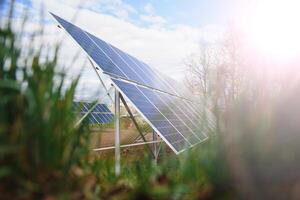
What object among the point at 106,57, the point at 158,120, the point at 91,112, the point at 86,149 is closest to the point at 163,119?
the point at 158,120

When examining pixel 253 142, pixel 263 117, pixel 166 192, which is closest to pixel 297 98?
pixel 263 117

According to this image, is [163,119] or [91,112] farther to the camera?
[163,119]

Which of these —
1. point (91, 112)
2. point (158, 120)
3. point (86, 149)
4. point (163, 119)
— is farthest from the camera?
point (163, 119)

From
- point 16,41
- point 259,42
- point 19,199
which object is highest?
point 259,42

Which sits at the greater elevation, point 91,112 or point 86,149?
point 91,112

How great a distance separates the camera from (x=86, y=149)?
4.10 feet

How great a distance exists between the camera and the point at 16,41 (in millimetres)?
1239

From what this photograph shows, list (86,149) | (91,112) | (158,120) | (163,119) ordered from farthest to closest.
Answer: (163,119) → (158,120) → (91,112) → (86,149)

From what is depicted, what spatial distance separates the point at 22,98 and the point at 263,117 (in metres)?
0.78

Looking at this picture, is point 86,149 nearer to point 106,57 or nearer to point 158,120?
point 158,120

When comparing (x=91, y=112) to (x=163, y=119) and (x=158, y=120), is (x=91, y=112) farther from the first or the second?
(x=163, y=119)

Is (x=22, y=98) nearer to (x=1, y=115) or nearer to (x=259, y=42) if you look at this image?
(x=1, y=115)

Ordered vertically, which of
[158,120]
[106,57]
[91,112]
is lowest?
[158,120]

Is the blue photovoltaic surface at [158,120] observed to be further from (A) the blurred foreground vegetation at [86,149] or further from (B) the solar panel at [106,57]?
(A) the blurred foreground vegetation at [86,149]
